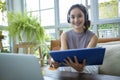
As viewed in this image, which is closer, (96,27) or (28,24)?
(96,27)

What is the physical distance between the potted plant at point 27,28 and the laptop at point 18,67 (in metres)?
2.82

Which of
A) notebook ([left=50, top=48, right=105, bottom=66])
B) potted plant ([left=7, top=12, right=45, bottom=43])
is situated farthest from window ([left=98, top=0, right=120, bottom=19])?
notebook ([left=50, top=48, right=105, bottom=66])

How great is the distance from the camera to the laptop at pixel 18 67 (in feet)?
2.26

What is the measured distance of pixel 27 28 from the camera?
3523 mm

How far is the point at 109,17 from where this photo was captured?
2.99 m

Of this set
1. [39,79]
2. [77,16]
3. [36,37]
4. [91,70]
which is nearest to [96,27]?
[36,37]

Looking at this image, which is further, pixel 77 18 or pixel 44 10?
pixel 44 10

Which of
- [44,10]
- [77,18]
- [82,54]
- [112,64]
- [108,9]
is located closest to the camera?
[82,54]

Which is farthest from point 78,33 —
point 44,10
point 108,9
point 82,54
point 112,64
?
point 44,10

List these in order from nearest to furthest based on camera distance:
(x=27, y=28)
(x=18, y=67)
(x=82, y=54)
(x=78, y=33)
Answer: (x=18, y=67) < (x=82, y=54) < (x=78, y=33) < (x=27, y=28)

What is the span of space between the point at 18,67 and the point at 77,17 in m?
1.02

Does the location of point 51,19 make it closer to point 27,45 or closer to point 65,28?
point 65,28

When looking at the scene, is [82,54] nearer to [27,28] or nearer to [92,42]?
[92,42]

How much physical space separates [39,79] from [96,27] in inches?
99.2
